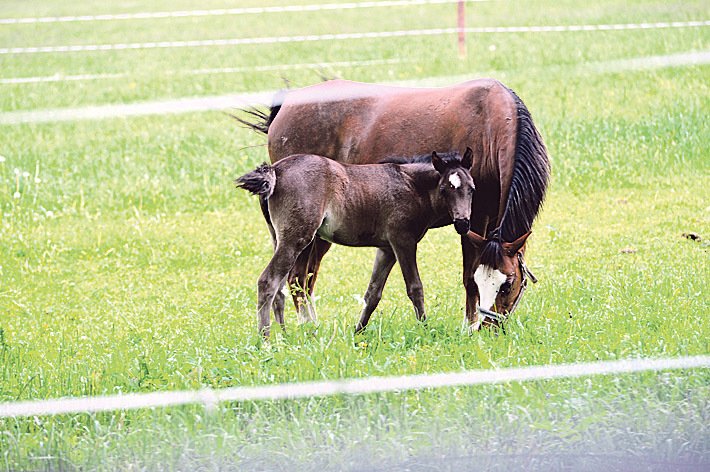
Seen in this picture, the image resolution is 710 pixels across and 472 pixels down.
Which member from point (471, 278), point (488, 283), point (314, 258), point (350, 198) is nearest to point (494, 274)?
point (488, 283)

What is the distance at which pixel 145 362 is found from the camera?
4.86 m

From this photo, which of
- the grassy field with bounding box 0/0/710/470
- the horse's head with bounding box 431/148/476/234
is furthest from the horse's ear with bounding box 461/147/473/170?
the grassy field with bounding box 0/0/710/470

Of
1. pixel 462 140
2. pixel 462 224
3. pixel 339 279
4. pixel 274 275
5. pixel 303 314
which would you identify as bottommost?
pixel 339 279

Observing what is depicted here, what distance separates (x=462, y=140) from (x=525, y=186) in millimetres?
576

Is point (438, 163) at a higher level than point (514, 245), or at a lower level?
higher

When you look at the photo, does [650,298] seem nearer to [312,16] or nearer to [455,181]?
[455,181]

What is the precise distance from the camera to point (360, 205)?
5.24 m

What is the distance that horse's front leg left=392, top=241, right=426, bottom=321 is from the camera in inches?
210

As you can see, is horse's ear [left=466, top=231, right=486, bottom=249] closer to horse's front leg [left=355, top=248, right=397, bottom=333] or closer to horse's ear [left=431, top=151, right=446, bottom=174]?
horse's ear [left=431, top=151, right=446, bottom=174]

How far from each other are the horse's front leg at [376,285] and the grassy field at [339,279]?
90 millimetres

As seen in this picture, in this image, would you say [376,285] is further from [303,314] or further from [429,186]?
[303,314]

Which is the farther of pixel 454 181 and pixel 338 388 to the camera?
pixel 454 181

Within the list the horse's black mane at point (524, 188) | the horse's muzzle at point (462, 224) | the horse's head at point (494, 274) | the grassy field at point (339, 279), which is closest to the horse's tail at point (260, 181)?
the grassy field at point (339, 279)

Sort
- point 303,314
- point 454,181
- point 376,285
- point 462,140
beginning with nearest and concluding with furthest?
point 454,181 → point 376,285 → point 462,140 → point 303,314
